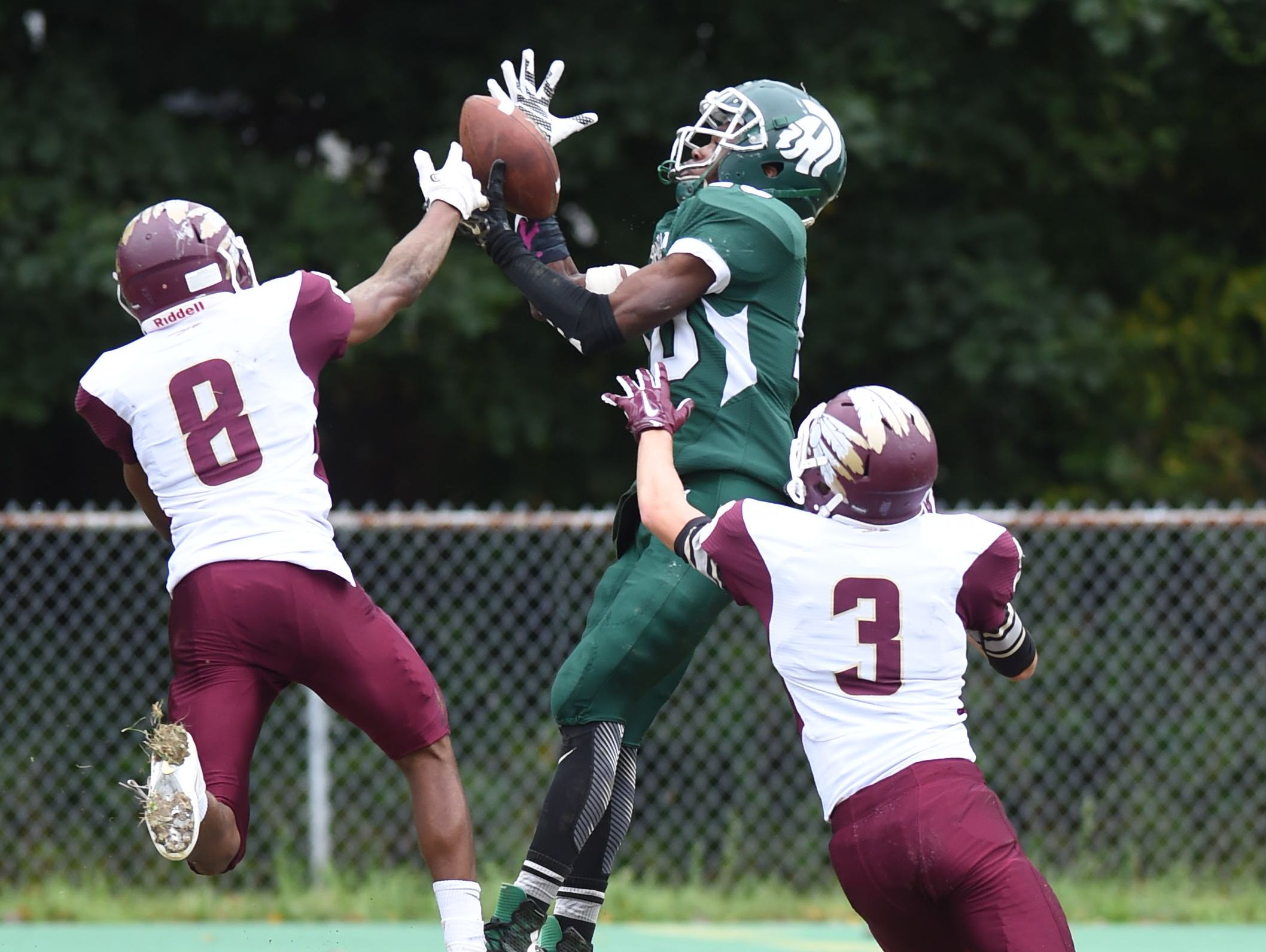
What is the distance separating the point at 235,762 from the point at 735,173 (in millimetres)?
2022

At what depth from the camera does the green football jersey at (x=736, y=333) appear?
13.9 feet

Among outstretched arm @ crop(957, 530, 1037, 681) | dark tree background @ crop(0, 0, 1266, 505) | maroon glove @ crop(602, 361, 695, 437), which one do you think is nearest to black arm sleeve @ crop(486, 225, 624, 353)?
maroon glove @ crop(602, 361, 695, 437)

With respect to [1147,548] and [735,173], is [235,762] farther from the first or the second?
[1147,548]

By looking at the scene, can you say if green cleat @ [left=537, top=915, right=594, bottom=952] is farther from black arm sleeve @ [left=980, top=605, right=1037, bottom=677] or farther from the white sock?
black arm sleeve @ [left=980, top=605, right=1037, bottom=677]

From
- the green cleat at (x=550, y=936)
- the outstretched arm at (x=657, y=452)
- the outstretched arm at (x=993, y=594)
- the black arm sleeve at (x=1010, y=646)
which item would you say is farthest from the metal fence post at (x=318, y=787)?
the outstretched arm at (x=993, y=594)

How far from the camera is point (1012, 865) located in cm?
324

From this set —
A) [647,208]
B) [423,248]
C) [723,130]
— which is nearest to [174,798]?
[423,248]

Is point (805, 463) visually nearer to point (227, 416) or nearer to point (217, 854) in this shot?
point (227, 416)

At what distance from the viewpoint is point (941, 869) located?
325cm

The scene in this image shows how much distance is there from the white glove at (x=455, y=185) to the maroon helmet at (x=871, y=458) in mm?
1359

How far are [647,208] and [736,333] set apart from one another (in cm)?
480

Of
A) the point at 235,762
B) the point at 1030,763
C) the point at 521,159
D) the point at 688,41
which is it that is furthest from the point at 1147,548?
the point at 235,762

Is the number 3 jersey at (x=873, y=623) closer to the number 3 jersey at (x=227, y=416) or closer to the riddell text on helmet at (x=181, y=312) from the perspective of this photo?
Result: the number 3 jersey at (x=227, y=416)

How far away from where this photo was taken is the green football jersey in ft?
13.9
